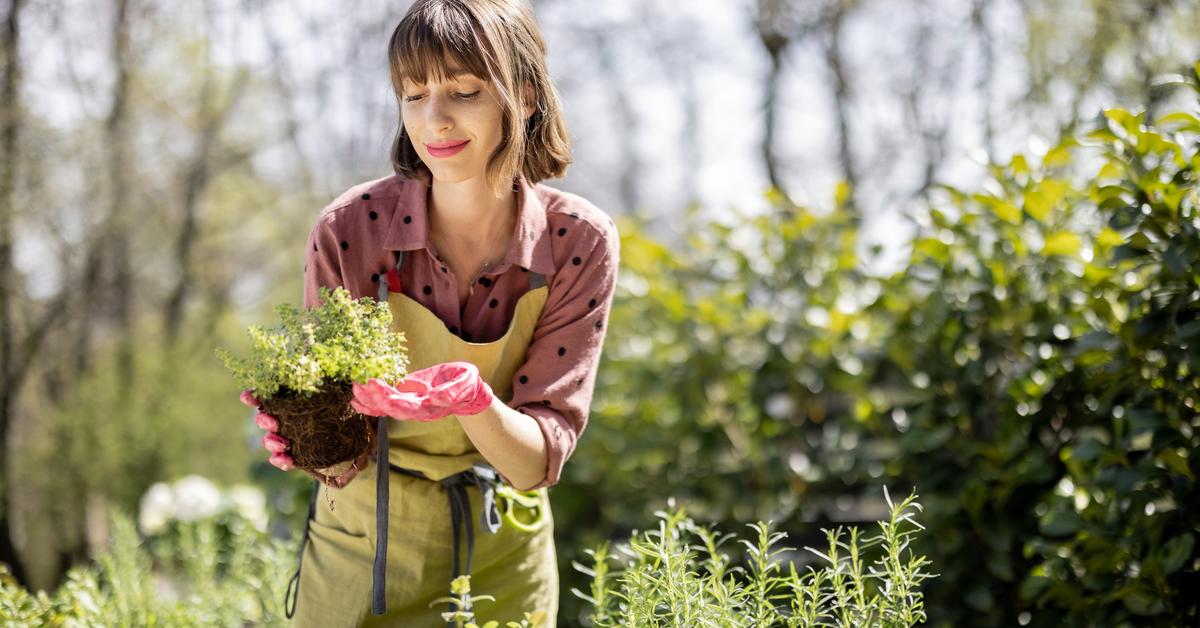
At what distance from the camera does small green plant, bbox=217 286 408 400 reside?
1375 mm

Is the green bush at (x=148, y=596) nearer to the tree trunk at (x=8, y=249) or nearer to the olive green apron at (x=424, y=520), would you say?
the olive green apron at (x=424, y=520)

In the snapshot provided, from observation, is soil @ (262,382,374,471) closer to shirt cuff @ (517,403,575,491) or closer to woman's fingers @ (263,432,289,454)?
woman's fingers @ (263,432,289,454)

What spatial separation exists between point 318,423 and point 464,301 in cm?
34

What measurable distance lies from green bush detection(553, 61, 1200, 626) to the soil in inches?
56.0

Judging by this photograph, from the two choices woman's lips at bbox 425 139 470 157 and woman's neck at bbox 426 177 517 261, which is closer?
woman's lips at bbox 425 139 470 157

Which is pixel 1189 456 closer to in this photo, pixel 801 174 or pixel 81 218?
pixel 801 174

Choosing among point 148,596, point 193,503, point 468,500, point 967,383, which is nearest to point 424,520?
point 468,500

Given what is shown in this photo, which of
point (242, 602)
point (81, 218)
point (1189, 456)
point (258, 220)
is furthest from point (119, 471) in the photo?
point (1189, 456)

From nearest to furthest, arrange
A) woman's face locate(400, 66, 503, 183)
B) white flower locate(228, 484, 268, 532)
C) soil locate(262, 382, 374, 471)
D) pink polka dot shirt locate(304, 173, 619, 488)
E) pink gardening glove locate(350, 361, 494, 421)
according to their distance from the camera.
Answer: pink gardening glove locate(350, 361, 494, 421), soil locate(262, 382, 374, 471), woman's face locate(400, 66, 503, 183), pink polka dot shirt locate(304, 173, 619, 488), white flower locate(228, 484, 268, 532)

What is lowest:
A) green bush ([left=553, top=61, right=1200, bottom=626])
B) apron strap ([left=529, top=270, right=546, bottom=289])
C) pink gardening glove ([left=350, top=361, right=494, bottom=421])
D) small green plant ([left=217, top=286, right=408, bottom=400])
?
green bush ([left=553, top=61, right=1200, bottom=626])

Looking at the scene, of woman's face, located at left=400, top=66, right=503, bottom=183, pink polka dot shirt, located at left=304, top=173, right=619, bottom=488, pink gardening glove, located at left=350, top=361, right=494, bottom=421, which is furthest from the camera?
pink polka dot shirt, located at left=304, top=173, right=619, bottom=488

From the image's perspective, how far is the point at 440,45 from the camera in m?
1.51

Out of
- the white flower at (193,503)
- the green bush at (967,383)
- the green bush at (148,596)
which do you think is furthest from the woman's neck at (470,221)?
the white flower at (193,503)

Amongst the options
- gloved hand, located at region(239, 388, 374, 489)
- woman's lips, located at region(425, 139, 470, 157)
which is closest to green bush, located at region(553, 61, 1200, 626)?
woman's lips, located at region(425, 139, 470, 157)
